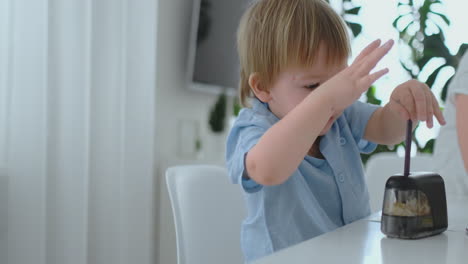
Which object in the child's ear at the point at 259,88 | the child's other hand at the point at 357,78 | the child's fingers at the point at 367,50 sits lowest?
the child's ear at the point at 259,88

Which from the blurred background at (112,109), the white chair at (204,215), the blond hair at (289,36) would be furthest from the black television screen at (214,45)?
the blond hair at (289,36)

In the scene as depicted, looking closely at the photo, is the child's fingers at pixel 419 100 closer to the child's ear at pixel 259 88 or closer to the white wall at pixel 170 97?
the child's ear at pixel 259 88

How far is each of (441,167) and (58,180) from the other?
55.3 inches

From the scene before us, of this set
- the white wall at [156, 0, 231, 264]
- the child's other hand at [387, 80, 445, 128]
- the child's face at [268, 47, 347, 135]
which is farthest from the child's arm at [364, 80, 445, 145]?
the white wall at [156, 0, 231, 264]

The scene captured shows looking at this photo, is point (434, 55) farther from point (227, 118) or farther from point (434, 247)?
point (434, 247)

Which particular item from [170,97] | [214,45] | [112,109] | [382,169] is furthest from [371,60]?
[214,45]

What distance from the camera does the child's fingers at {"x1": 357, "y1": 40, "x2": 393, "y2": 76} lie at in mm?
799

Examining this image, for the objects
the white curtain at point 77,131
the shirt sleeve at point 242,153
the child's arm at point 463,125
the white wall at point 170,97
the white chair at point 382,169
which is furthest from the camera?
the white wall at point 170,97

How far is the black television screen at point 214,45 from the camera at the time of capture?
123 inches

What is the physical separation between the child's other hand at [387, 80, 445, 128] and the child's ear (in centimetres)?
24

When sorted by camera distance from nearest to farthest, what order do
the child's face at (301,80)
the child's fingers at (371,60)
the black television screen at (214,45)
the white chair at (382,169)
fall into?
the child's fingers at (371,60) < the child's face at (301,80) < the white chair at (382,169) < the black television screen at (214,45)

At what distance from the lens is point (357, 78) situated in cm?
82

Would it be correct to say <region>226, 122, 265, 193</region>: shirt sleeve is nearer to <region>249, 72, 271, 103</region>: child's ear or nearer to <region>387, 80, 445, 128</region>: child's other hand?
<region>249, 72, 271, 103</region>: child's ear

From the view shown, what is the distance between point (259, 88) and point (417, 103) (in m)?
0.30
